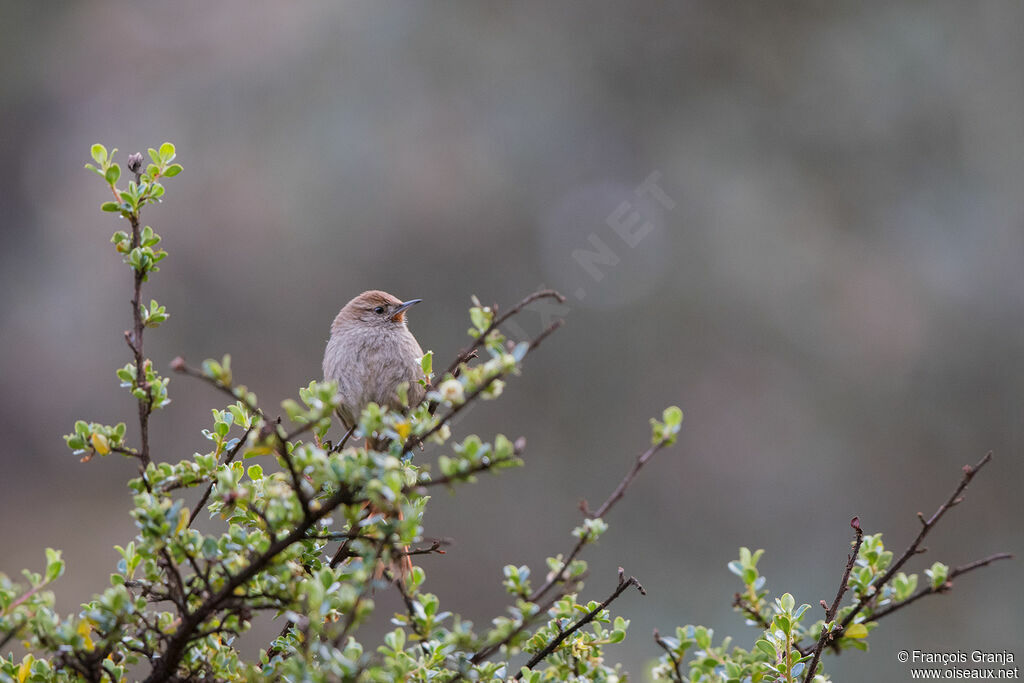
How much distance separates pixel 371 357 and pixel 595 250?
5302 millimetres

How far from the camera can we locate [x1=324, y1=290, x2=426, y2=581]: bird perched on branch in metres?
4.36

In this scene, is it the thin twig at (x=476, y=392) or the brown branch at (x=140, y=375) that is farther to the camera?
the brown branch at (x=140, y=375)

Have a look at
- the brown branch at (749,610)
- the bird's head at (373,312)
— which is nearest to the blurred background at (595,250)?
the bird's head at (373,312)

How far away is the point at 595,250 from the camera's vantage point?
938 centimetres

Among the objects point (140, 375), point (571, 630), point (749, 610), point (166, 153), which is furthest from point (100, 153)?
point (749, 610)

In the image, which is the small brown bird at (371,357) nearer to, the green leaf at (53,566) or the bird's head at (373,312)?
the bird's head at (373,312)

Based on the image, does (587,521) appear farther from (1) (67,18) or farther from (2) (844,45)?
(1) (67,18)

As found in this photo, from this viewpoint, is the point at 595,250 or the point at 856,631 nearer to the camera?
the point at 856,631

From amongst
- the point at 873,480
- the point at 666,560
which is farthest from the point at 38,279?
the point at 873,480

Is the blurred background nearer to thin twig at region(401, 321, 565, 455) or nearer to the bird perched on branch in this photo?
the bird perched on branch

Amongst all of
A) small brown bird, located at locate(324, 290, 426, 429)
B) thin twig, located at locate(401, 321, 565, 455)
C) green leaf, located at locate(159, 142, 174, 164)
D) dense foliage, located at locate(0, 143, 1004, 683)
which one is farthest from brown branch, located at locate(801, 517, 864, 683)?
small brown bird, located at locate(324, 290, 426, 429)

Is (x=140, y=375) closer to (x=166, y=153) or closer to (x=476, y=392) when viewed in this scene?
(x=166, y=153)

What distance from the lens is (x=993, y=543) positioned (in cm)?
998

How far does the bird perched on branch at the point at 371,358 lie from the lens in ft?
14.3
